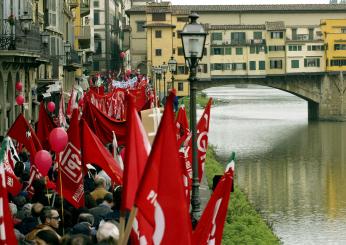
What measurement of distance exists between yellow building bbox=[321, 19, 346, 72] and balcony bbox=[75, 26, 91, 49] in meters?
28.7

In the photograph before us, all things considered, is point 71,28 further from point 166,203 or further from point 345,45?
point 166,203

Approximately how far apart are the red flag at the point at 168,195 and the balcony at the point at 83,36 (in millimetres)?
56475

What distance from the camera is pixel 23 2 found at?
99.0ft

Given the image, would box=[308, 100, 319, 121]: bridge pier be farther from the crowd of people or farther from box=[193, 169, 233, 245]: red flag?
box=[193, 169, 233, 245]: red flag

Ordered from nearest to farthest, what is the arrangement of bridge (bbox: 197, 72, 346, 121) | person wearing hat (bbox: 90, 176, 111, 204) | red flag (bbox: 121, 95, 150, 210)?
red flag (bbox: 121, 95, 150, 210)
person wearing hat (bbox: 90, 176, 111, 204)
bridge (bbox: 197, 72, 346, 121)

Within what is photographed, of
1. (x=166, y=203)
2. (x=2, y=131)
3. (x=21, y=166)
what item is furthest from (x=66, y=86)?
Result: (x=166, y=203)

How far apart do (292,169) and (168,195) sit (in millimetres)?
35746

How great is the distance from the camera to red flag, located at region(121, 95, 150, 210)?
297 inches

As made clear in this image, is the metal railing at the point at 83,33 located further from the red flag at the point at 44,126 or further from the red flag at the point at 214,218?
the red flag at the point at 214,218

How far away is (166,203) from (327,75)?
256ft

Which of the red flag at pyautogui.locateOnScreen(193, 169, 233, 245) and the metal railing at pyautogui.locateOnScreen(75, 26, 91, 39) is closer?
the red flag at pyautogui.locateOnScreen(193, 169, 233, 245)

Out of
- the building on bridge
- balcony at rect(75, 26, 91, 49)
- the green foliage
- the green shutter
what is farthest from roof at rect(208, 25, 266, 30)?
the green foliage

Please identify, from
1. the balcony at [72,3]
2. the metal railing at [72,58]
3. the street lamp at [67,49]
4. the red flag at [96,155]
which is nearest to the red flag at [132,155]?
the red flag at [96,155]

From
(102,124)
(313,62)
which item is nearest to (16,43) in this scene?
(102,124)
